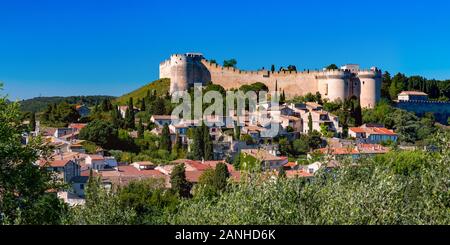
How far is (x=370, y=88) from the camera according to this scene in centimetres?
5031

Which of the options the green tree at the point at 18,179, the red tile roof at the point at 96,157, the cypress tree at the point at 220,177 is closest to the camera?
the green tree at the point at 18,179

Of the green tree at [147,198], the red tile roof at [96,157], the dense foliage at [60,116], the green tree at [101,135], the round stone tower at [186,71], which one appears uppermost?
the round stone tower at [186,71]

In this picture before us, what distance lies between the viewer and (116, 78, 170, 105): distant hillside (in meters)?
53.5

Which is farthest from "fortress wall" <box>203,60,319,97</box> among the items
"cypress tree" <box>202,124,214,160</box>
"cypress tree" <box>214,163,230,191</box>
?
"cypress tree" <box>214,163,230,191</box>

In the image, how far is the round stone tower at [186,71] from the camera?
176 feet

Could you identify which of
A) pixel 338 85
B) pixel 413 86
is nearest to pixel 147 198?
pixel 338 85

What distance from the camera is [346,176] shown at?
414 inches

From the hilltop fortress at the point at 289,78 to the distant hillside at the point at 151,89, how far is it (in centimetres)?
73

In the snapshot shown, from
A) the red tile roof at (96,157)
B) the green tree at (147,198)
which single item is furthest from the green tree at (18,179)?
the red tile roof at (96,157)

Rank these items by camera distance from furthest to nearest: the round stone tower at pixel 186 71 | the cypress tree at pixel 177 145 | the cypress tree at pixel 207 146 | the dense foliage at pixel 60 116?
the round stone tower at pixel 186 71 → the dense foliage at pixel 60 116 → the cypress tree at pixel 177 145 → the cypress tree at pixel 207 146

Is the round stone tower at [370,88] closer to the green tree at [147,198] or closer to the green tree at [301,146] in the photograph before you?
the green tree at [301,146]

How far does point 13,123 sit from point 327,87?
4229cm

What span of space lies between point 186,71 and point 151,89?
146 inches
